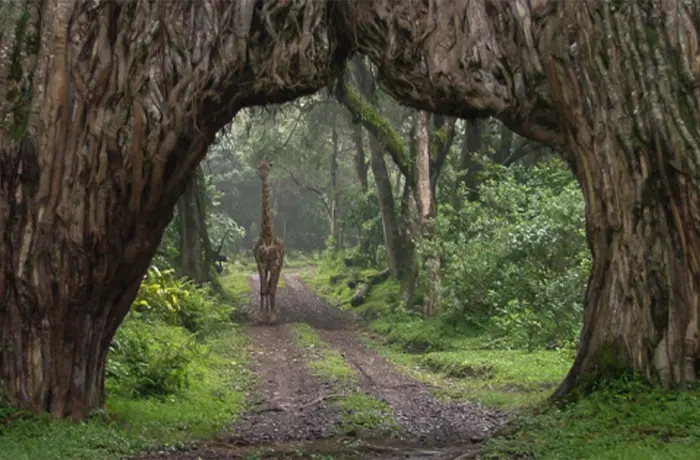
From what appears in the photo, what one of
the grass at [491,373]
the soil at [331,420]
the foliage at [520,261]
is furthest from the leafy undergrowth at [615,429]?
the foliage at [520,261]

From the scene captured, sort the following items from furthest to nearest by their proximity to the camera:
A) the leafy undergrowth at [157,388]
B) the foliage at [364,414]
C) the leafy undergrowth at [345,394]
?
the leafy undergrowth at [345,394] < the foliage at [364,414] < the leafy undergrowth at [157,388]

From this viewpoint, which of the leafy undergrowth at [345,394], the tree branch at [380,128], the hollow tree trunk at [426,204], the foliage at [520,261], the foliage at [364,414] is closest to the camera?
the foliage at [364,414]

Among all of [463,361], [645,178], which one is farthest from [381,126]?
[645,178]

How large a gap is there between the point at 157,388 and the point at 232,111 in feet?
12.0

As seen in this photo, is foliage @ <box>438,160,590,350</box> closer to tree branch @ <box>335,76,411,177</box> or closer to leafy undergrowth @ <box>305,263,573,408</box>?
leafy undergrowth @ <box>305,263,573,408</box>

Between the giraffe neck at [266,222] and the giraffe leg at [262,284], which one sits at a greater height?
the giraffe neck at [266,222]

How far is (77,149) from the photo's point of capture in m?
7.92

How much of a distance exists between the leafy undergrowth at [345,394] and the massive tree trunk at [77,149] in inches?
112

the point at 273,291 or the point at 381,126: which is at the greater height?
the point at 381,126

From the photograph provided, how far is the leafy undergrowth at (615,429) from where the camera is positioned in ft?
20.7

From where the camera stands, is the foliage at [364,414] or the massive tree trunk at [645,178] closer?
the massive tree trunk at [645,178]

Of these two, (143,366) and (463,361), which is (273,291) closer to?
(463,361)

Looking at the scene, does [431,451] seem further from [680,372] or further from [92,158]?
[92,158]

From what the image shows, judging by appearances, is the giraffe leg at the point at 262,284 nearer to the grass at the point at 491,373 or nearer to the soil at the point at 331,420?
the soil at the point at 331,420
